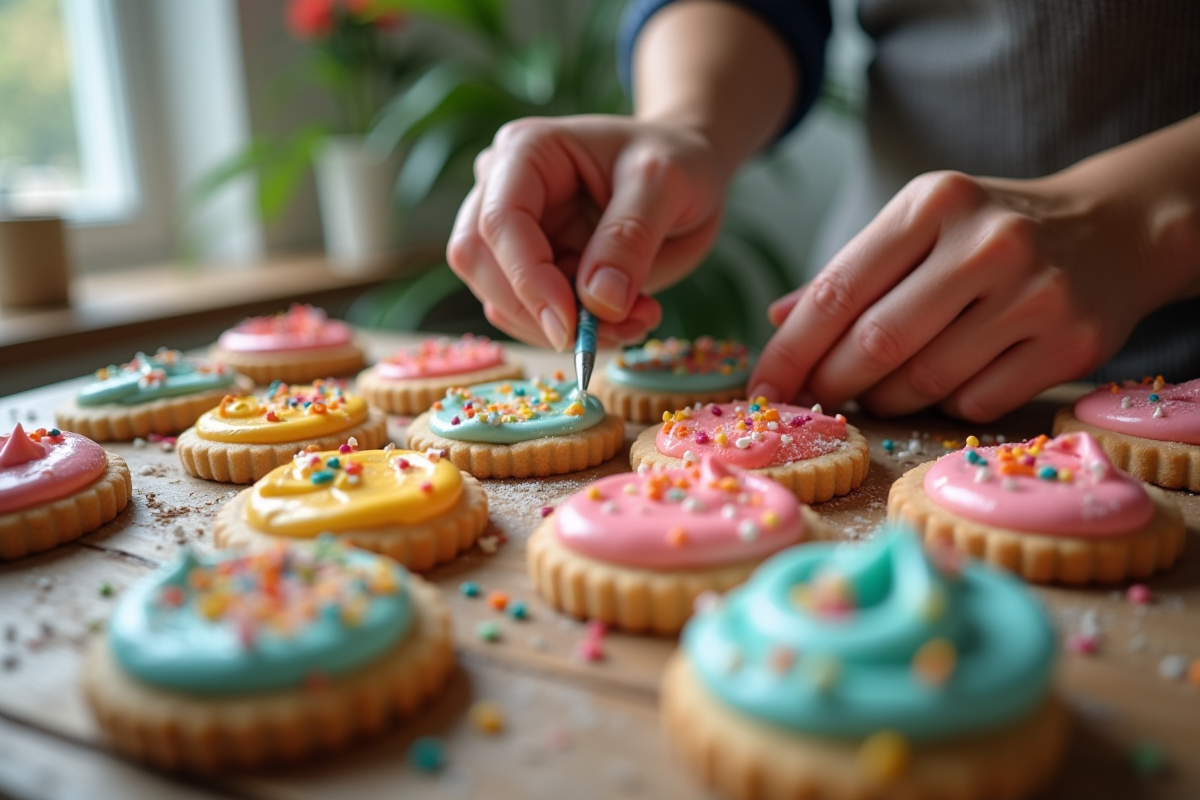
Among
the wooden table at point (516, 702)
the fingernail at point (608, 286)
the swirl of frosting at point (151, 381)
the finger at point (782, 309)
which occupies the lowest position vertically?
the wooden table at point (516, 702)

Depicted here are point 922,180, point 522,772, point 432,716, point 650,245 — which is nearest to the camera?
point 522,772

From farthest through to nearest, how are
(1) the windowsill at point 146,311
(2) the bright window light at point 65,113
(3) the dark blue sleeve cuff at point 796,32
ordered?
(2) the bright window light at point 65,113, (1) the windowsill at point 146,311, (3) the dark blue sleeve cuff at point 796,32

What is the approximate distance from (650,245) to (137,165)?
3432 mm

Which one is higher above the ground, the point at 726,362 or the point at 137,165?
the point at 137,165

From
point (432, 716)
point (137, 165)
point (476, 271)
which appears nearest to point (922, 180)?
point (476, 271)

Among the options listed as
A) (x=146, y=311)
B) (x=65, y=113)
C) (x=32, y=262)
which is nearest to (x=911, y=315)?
(x=146, y=311)

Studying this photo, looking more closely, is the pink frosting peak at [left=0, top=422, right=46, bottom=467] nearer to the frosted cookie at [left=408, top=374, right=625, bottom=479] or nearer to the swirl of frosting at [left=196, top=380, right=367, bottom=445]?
the swirl of frosting at [left=196, top=380, right=367, bottom=445]

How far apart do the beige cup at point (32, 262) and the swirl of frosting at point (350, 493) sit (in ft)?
7.49

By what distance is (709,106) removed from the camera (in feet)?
8.89

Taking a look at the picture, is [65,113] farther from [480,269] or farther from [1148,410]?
[1148,410]

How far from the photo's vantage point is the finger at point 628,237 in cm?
212

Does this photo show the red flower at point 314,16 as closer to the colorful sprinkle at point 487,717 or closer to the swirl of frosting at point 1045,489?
the swirl of frosting at point 1045,489

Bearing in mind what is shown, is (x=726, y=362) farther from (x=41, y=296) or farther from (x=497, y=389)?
→ (x=41, y=296)

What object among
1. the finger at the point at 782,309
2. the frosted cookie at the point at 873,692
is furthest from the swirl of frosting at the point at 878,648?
the finger at the point at 782,309
